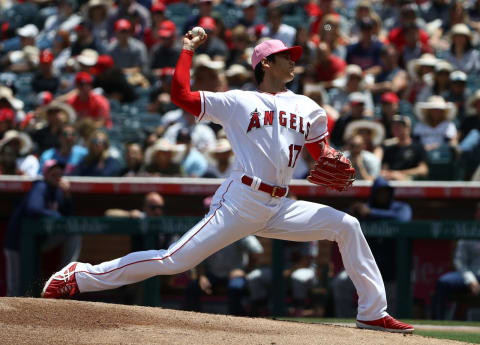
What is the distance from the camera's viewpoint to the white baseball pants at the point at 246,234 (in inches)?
211

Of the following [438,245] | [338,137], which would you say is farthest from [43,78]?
[438,245]

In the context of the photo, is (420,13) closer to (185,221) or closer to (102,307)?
(185,221)

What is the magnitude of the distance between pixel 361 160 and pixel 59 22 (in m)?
6.54

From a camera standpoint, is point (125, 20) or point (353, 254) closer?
point (353, 254)

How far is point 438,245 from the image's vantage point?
8656 mm

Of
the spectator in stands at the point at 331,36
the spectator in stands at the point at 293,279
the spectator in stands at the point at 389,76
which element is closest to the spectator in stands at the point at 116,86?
the spectator in stands at the point at 331,36

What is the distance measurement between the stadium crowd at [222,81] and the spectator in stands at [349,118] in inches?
0.5

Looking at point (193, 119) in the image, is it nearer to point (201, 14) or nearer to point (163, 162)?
point (163, 162)

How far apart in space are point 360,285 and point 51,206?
4436 mm

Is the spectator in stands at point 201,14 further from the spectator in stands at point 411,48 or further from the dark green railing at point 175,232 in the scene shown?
the dark green railing at point 175,232

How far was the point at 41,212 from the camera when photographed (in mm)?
9070

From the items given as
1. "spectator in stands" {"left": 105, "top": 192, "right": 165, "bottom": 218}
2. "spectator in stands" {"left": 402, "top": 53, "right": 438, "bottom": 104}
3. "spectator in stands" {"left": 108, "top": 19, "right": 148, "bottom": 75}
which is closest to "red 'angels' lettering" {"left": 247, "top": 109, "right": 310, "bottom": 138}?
"spectator in stands" {"left": 105, "top": 192, "right": 165, "bottom": 218}

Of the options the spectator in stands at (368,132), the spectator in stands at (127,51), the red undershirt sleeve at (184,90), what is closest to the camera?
the red undershirt sleeve at (184,90)

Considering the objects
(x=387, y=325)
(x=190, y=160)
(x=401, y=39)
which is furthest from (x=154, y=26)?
(x=387, y=325)
